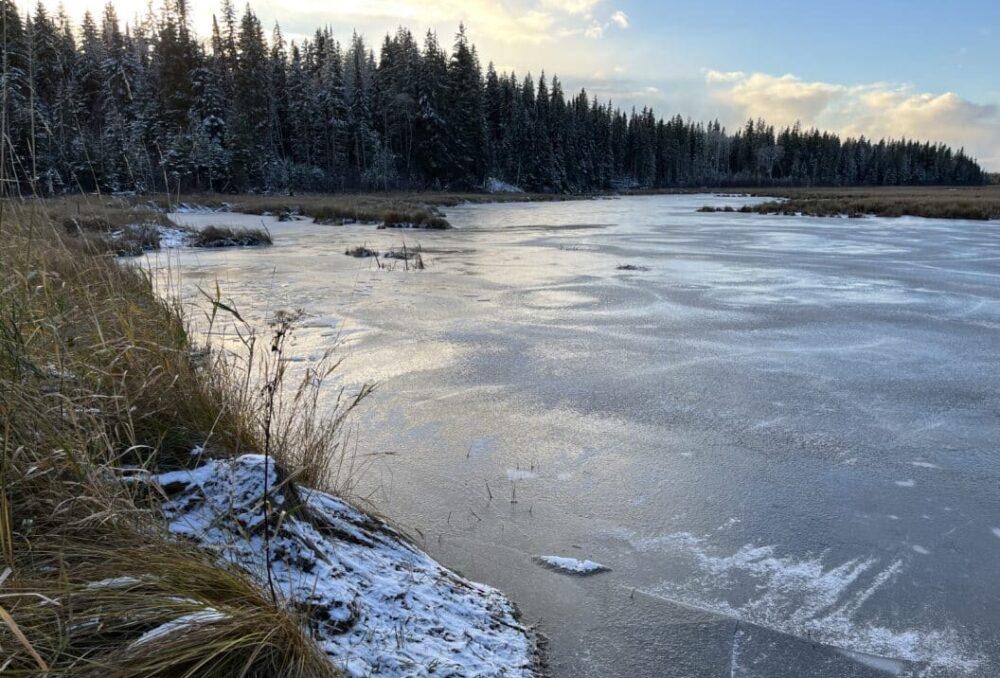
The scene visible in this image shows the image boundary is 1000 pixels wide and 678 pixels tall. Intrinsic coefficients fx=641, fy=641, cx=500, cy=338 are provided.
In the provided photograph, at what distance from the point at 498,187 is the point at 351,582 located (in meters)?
66.6

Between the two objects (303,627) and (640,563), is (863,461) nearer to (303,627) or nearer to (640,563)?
(640,563)

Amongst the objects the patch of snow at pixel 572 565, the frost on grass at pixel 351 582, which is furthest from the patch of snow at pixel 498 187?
the frost on grass at pixel 351 582

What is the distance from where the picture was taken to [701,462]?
3963mm

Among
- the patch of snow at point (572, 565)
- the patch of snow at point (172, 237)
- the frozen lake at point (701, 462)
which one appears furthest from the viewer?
the patch of snow at point (172, 237)

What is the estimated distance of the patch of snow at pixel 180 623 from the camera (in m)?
1.45

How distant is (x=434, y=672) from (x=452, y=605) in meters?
0.42

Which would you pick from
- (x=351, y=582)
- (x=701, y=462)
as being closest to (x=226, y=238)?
(x=701, y=462)

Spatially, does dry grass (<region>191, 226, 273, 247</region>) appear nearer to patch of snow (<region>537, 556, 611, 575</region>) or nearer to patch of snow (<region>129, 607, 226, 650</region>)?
patch of snow (<region>537, 556, 611, 575</region>)

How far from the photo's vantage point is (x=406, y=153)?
6125 centimetres

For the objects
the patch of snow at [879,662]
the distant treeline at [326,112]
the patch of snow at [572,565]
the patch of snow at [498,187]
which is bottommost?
the patch of snow at [879,662]

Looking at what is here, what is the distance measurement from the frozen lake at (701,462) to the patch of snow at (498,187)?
56.9m

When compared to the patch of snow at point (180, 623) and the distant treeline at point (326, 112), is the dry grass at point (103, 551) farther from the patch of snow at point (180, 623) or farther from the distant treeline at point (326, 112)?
the distant treeline at point (326, 112)

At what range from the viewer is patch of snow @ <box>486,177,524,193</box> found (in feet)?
213

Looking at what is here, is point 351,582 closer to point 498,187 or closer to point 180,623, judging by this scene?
point 180,623
